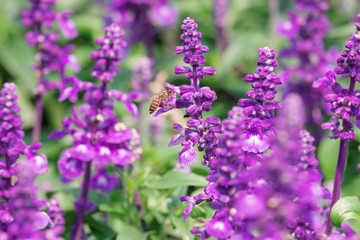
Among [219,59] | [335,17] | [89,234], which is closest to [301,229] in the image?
[89,234]

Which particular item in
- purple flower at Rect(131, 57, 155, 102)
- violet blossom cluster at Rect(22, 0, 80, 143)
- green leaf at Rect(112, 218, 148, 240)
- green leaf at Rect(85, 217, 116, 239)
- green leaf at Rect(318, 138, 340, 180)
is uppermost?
violet blossom cluster at Rect(22, 0, 80, 143)

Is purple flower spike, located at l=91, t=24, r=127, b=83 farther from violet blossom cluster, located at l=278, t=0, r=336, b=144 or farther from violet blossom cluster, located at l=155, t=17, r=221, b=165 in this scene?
violet blossom cluster, located at l=278, t=0, r=336, b=144

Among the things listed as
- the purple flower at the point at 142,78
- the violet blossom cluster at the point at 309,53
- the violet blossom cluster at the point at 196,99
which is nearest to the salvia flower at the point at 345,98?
the violet blossom cluster at the point at 196,99

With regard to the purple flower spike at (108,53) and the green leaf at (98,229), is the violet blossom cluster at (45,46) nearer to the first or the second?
the green leaf at (98,229)

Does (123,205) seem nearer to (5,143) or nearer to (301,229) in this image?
(5,143)

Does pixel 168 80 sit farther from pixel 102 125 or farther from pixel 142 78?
pixel 102 125

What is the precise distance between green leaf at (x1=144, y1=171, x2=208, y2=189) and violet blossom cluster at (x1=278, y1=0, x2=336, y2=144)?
303 cm

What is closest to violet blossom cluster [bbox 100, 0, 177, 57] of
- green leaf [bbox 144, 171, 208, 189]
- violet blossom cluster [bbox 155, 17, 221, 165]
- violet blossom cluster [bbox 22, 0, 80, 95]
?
violet blossom cluster [bbox 22, 0, 80, 95]

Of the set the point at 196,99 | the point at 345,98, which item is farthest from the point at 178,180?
the point at 345,98

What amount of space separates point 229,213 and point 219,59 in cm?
617

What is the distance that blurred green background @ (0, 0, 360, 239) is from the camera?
4531 mm

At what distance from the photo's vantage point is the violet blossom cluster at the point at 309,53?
6.88 meters

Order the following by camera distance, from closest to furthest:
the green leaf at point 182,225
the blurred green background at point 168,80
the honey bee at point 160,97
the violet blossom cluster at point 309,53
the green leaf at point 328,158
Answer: the green leaf at point 182,225
the honey bee at point 160,97
the blurred green background at point 168,80
the green leaf at point 328,158
the violet blossom cluster at point 309,53

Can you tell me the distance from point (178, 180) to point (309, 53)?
3.56 m
